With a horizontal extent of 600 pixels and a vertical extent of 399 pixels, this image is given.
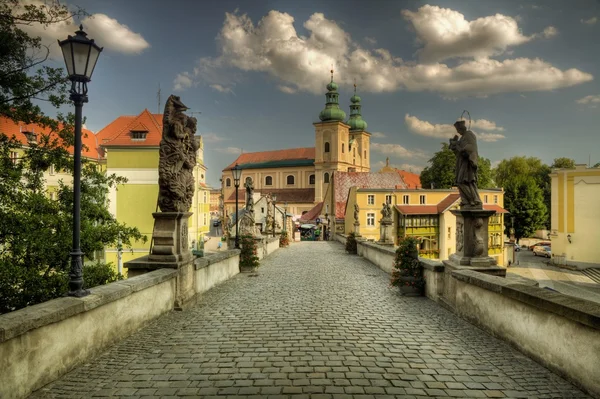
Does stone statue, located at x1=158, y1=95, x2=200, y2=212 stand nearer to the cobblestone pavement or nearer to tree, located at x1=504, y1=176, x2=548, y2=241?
the cobblestone pavement

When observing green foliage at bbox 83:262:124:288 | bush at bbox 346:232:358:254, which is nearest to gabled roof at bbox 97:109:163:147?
bush at bbox 346:232:358:254

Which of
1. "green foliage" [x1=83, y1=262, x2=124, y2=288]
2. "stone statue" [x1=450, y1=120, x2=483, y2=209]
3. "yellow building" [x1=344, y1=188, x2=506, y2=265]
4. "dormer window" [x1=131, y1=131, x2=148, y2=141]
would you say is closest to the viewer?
"stone statue" [x1=450, y1=120, x2=483, y2=209]

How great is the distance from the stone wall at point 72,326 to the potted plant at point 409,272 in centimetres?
483

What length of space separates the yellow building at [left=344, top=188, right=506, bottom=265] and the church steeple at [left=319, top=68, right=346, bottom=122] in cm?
4156

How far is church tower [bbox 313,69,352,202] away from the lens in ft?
282

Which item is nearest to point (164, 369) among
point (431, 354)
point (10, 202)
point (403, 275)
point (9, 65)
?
point (431, 354)

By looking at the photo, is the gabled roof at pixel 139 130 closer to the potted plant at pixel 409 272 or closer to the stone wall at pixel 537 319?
the potted plant at pixel 409 272

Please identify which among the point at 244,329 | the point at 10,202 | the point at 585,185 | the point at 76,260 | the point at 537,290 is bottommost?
the point at 244,329

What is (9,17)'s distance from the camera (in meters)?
9.09

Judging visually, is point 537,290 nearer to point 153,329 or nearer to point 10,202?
point 153,329

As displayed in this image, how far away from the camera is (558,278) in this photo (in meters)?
34.8

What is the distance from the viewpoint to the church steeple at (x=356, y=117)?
9719 cm

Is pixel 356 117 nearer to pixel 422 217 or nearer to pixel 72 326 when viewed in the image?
pixel 422 217

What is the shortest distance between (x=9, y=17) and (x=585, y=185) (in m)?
46.1
